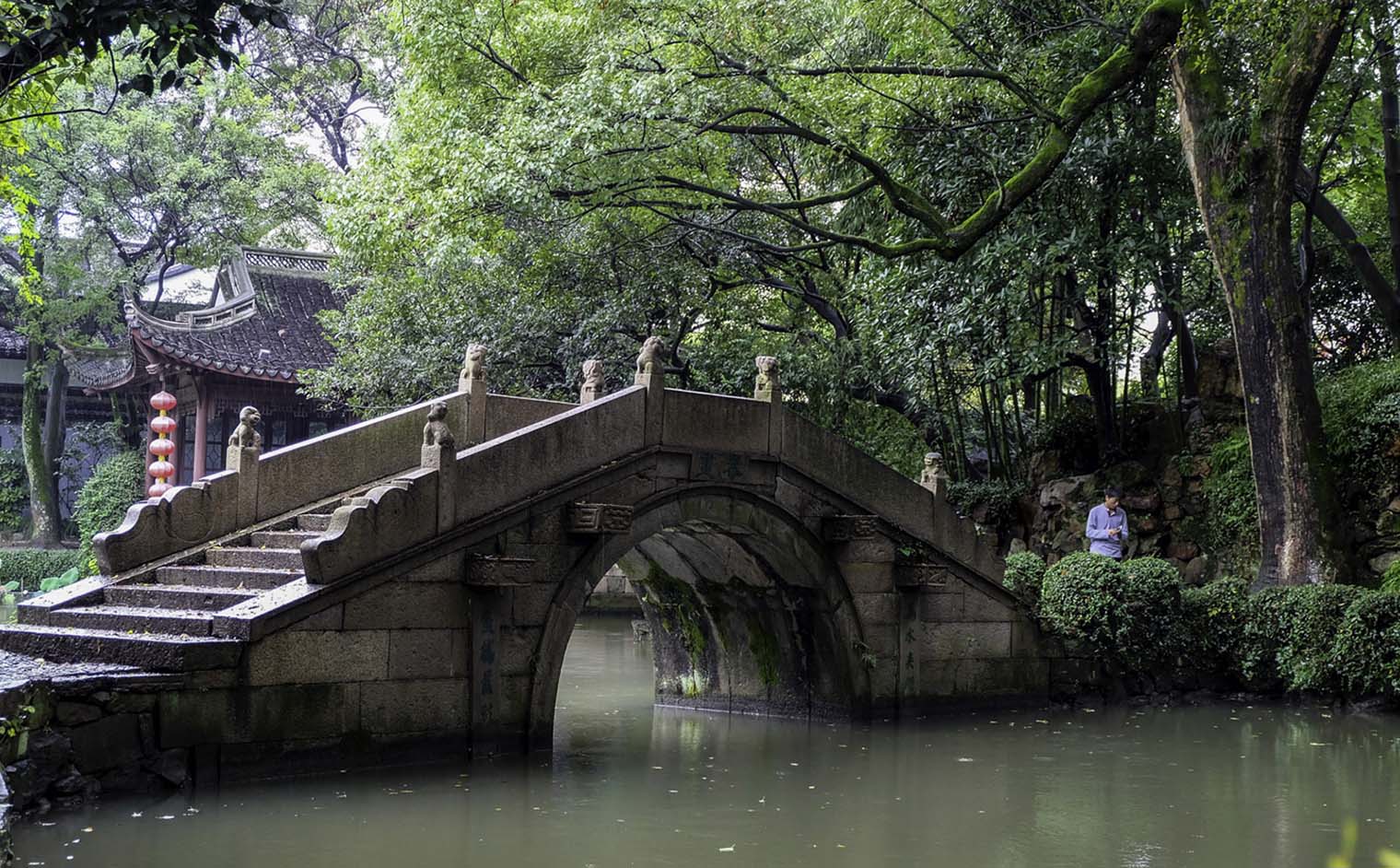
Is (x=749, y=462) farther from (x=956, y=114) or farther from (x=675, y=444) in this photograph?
(x=956, y=114)

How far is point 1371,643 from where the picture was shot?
13.1 metres

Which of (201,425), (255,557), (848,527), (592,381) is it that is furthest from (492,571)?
(201,425)

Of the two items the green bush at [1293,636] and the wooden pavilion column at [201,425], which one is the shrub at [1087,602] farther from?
the wooden pavilion column at [201,425]

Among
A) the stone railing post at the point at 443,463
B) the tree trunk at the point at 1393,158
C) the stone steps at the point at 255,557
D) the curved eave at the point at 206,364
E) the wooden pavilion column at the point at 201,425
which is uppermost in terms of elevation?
the tree trunk at the point at 1393,158

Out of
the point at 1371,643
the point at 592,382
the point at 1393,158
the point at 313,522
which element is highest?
the point at 1393,158

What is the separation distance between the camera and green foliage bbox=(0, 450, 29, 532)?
2714cm

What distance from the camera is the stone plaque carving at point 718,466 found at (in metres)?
11.0

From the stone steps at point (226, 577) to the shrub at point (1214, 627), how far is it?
8948mm

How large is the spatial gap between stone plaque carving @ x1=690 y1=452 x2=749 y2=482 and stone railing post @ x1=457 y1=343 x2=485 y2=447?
5.88ft

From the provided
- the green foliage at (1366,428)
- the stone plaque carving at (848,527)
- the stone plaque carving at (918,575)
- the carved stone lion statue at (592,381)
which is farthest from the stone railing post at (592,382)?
the green foliage at (1366,428)

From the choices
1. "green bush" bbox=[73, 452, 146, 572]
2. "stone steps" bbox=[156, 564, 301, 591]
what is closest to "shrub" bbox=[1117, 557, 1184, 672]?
"stone steps" bbox=[156, 564, 301, 591]

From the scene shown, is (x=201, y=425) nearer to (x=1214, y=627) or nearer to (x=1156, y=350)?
(x=1156, y=350)

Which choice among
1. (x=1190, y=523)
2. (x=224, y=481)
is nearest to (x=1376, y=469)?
(x=1190, y=523)

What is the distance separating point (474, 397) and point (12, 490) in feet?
63.2
